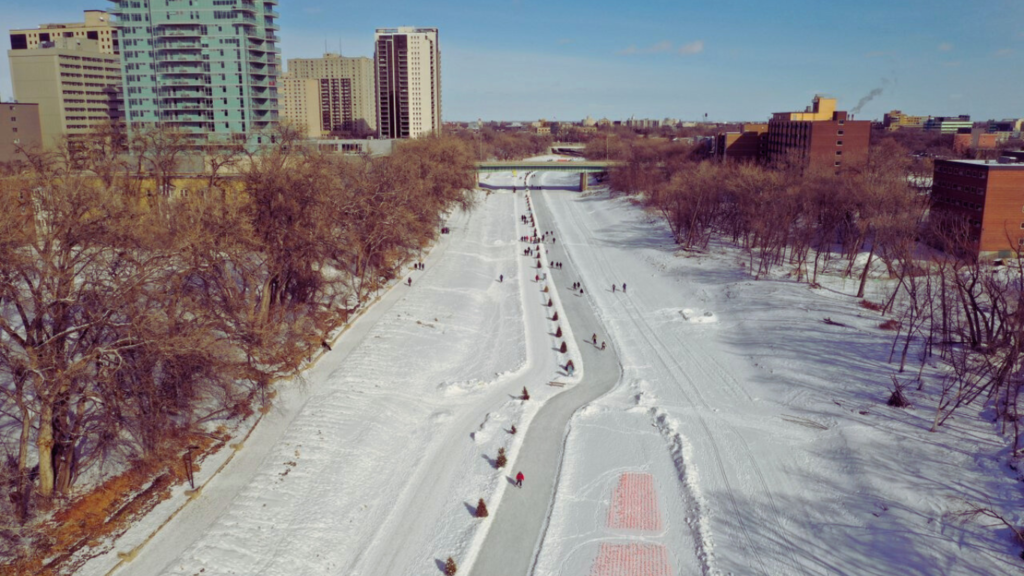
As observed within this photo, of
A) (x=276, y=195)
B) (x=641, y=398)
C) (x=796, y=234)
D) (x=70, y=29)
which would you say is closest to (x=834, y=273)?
(x=796, y=234)

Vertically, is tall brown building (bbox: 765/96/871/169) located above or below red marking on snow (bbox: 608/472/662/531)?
above

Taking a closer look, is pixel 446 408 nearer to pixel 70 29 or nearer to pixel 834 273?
pixel 834 273

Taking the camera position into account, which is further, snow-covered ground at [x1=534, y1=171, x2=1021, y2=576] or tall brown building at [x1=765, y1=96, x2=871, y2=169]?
tall brown building at [x1=765, y1=96, x2=871, y2=169]

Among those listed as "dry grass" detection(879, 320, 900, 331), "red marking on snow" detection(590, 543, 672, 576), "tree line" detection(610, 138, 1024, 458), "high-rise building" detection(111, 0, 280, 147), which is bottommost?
"red marking on snow" detection(590, 543, 672, 576)

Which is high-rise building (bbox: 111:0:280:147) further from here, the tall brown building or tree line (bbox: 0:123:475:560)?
Result: the tall brown building

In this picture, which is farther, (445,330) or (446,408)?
(445,330)

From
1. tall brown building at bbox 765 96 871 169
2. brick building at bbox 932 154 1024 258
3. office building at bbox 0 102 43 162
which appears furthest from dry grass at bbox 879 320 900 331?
office building at bbox 0 102 43 162

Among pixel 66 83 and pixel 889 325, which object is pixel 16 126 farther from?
pixel 889 325
